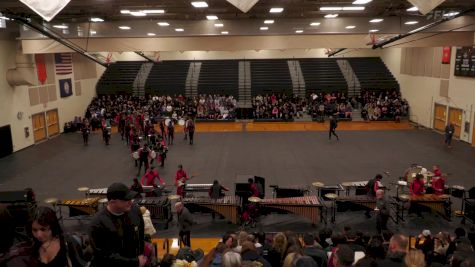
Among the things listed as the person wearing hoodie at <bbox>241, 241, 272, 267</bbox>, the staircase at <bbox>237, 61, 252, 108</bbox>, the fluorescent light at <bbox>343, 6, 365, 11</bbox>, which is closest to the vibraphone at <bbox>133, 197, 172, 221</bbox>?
the person wearing hoodie at <bbox>241, 241, 272, 267</bbox>

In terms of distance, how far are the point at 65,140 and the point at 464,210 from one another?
2150 centimetres

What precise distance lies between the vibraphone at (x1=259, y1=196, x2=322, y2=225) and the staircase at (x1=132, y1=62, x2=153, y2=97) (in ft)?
87.6

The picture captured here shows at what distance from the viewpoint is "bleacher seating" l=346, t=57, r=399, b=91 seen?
110 ft

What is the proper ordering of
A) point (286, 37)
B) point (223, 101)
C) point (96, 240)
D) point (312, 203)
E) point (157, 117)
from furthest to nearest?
point (223, 101), point (157, 117), point (286, 37), point (312, 203), point (96, 240)

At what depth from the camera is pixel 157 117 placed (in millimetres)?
29844

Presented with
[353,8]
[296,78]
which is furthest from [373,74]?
[353,8]

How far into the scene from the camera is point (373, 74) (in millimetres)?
35312

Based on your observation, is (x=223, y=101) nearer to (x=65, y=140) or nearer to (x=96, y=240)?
(x=65, y=140)

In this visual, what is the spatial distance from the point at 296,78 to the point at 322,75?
8.13 feet

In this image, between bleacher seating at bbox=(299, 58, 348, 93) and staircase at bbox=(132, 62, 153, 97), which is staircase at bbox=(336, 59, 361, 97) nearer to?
bleacher seating at bbox=(299, 58, 348, 93)

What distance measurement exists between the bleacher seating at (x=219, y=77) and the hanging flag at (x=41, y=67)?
1426 cm

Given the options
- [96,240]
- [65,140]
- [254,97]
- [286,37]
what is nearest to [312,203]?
[96,240]

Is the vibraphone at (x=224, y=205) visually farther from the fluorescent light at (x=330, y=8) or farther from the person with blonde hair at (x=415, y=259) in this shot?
the fluorescent light at (x=330, y=8)

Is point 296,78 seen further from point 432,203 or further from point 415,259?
point 415,259
